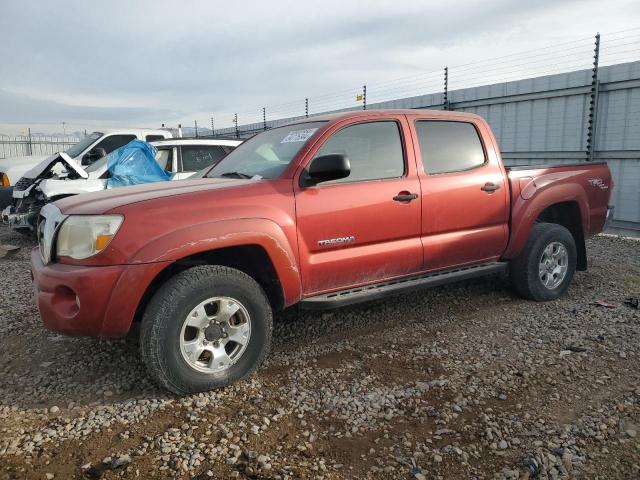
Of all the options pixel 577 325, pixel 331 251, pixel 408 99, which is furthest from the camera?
pixel 408 99

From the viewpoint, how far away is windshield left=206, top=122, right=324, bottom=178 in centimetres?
348

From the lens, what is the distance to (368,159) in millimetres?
3633

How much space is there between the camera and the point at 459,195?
13.0ft

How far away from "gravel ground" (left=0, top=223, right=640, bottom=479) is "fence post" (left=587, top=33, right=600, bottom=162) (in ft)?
16.0

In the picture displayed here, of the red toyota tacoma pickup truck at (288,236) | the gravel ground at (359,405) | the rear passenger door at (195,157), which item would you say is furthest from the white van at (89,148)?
the red toyota tacoma pickup truck at (288,236)

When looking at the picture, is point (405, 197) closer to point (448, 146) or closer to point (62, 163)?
point (448, 146)

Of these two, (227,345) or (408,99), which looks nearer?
(227,345)

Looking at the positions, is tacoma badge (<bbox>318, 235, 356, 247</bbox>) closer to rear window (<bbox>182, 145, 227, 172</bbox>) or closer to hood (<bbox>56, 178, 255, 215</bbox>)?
hood (<bbox>56, 178, 255, 215</bbox>)

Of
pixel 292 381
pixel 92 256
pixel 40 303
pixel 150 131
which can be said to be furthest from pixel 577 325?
pixel 150 131

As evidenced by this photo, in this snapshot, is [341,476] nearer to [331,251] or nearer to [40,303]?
[331,251]

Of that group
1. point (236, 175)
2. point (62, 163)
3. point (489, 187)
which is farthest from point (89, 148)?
point (489, 187)

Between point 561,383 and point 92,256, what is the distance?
290cm

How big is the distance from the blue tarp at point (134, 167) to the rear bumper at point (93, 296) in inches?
191

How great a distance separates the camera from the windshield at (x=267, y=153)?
3480mm
